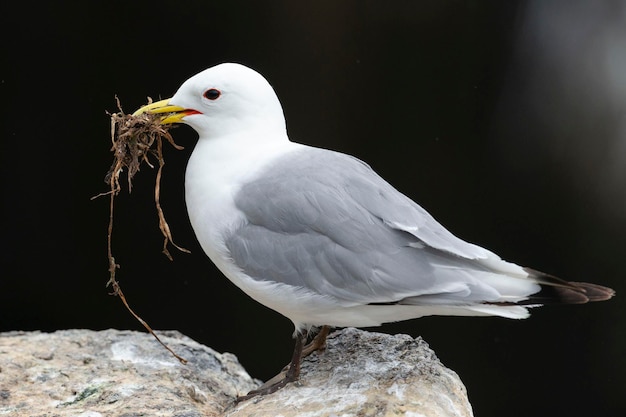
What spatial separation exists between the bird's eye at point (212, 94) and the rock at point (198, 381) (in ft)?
2.36

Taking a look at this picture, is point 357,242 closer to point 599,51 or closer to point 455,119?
point 455,119

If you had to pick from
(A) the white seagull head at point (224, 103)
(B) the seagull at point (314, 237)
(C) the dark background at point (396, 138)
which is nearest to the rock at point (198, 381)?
(B) the seagull at point (314, 237)

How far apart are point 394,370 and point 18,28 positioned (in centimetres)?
202

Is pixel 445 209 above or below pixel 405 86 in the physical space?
below

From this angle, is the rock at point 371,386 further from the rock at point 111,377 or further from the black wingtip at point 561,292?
the black wingtip at point 561,292

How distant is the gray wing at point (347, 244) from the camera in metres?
1.98

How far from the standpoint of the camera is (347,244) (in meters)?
2.02

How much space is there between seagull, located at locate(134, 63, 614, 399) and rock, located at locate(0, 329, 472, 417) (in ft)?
0.43

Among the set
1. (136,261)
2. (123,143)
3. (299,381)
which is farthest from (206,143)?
(136,261)

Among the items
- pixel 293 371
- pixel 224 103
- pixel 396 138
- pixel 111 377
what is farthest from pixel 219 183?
pixel 396 138

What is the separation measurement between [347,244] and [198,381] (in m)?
0.65

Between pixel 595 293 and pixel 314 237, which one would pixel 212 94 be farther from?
pixel 595 293

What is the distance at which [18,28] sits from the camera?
3.29 m

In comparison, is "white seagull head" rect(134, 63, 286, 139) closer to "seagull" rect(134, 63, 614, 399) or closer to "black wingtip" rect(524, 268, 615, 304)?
"seagull" rect(134, 63, 614, 399)
